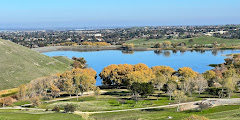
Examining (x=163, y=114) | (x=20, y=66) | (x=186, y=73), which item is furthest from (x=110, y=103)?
(x=20, y=66)

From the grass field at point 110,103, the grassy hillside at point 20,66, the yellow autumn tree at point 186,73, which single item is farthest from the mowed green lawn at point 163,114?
the grassy hillside at point 20,66

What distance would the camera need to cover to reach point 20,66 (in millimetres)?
120938

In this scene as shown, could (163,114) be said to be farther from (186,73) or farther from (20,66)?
(20,66)

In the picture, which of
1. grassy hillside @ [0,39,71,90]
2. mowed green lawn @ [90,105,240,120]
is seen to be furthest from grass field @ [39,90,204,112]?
grassy hillside @ [0,39,71,90]

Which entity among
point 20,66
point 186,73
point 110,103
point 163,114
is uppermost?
point 186,73

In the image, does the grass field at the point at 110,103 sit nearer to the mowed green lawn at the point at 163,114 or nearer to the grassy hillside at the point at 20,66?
the mowed green lawn at the point at 163,114

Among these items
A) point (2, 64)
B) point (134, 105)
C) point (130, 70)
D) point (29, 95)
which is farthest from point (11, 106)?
point (2, 64)

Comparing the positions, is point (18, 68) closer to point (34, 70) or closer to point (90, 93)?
point (34, 70)

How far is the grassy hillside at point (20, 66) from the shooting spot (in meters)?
105

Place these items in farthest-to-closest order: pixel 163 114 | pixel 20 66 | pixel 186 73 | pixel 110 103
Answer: pixel 20 66, pixel 186 73, pixel 110 103, pixel 163 114

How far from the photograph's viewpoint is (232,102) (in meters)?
67.1

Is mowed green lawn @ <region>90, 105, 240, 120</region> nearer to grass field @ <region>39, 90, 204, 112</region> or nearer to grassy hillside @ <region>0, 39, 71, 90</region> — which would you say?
grass field @ <region>39, 90, 204, 112</region>

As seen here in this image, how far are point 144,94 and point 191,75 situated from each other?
26445 millimetres

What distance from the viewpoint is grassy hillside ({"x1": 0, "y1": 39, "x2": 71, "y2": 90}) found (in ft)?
345
